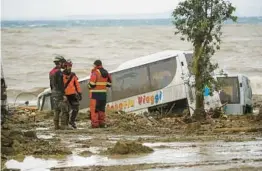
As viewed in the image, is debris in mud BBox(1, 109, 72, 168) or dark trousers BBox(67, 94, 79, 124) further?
dark trousers BBox(67, 94, 79, 124)

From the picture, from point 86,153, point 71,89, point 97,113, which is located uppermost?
point 71,89

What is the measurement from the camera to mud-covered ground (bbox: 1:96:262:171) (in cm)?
1077

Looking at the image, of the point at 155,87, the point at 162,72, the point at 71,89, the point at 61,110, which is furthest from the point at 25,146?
the point at 162,72

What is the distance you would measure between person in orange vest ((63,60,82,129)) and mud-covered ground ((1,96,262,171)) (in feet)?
2.11

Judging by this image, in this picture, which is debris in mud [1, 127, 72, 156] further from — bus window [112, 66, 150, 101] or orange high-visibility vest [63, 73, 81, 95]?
bus window [112, 66, 150, 101]

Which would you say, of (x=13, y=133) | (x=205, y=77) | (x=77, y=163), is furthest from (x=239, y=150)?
(x=205, y=77)

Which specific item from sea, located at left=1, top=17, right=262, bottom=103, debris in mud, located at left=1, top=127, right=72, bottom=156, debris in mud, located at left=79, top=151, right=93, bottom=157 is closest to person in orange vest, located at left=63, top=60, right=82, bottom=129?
debris in mud, located at left=1, top=127, right=72, bottom=156

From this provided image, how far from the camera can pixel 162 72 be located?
71.9 ft

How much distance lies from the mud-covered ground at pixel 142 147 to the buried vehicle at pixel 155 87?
3194 millimetres

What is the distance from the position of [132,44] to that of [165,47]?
15.7 feet

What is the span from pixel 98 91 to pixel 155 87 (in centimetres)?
373

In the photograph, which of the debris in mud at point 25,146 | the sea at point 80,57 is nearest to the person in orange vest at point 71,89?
the debris in mud at point 25,146

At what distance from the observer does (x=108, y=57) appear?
5719 cm

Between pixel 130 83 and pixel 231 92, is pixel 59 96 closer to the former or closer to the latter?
pixel 130 83
